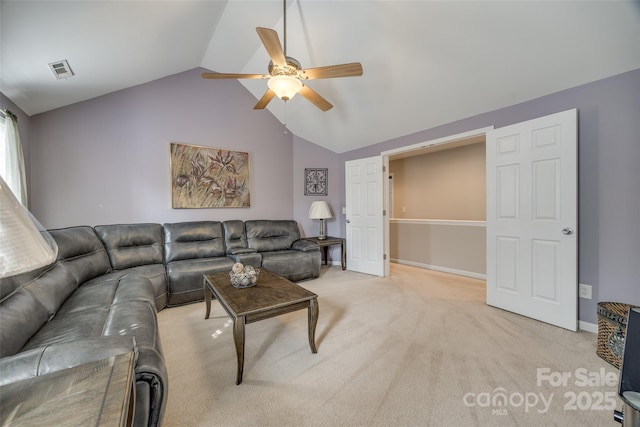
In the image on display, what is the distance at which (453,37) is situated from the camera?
7.76 ft

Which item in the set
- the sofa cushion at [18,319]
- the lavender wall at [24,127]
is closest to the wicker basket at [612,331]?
the sofa cushion at [18,319]

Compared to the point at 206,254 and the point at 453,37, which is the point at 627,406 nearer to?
the point at 453,37

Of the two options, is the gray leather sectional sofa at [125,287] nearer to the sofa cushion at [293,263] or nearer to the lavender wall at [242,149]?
the sofa cushion at [293,263]

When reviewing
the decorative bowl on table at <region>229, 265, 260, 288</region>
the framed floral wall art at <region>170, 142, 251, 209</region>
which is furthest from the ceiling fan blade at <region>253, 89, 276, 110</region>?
the decorative bowl on table at <region>229, 265, 260, 288</region>

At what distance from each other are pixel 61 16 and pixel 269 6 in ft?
5.83

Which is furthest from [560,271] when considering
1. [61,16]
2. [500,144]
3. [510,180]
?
[61,16]

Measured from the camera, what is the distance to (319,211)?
4.47 metres

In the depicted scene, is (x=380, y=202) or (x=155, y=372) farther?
(x=380, y=202)

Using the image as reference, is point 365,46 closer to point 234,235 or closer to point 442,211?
point 234,235

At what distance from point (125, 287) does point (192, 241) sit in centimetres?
135

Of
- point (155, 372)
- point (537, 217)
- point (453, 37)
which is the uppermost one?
point (453, 37)

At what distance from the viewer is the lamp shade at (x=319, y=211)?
4449 mm

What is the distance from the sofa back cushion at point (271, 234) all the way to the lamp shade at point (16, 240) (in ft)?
11.0

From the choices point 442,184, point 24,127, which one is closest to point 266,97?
point 24,127
